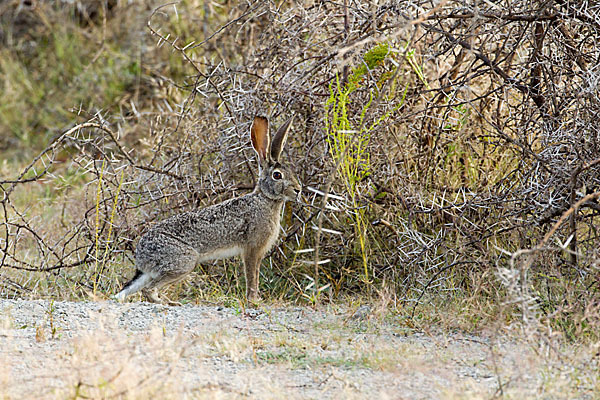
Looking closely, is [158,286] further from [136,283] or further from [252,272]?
[252,272]

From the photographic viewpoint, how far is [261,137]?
5.44 m

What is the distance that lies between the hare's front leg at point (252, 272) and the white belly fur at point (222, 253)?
3.4 inches

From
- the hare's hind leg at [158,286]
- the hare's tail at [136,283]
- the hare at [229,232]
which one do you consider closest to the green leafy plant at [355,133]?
the hare at [229,232]

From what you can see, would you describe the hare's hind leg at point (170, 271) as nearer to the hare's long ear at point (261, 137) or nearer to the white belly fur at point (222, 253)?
the white belly fur at point (222, 253)

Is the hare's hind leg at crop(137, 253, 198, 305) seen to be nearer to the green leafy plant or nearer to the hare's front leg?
the hare's front leg

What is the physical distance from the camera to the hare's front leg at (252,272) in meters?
5.43

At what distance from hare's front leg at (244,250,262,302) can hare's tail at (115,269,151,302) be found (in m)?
0.68

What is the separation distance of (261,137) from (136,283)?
4.25 ft

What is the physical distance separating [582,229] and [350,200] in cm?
153

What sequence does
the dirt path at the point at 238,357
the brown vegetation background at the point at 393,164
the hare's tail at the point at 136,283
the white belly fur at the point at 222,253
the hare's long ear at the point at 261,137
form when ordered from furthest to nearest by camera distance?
the white belly fur at the point at 222,253 < the hare's long ear at the point at 261,137 < the hare's tail at the point at 136,283 < the brown vegetation background at the point at 393,164 < the dirt path at the point at 238,357

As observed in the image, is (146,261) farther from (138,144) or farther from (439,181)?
(138,144)

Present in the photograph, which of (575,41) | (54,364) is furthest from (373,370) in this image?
(575,41)

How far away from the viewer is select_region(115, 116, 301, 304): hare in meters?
5.27

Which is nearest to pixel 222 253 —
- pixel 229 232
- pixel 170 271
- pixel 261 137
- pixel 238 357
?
pixel 229 232
